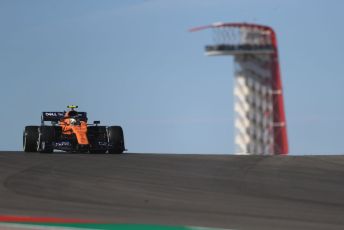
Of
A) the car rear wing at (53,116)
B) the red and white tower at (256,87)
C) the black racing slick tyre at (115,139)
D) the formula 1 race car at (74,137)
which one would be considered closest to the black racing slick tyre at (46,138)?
the formula 1 race car at (74,137)

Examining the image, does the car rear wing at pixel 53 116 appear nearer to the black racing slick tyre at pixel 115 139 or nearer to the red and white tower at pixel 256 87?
the black racing slick tyre at pixel 115 139

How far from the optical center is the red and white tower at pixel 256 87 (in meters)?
80.4

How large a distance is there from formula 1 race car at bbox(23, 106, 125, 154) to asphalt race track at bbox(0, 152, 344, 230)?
170 inches

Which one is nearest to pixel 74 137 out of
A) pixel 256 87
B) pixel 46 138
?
pixel 46 138

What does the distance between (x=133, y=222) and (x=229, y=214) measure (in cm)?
165

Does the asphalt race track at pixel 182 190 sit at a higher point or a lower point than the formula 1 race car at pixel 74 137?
lower

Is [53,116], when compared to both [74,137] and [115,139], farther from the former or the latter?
[115,139]

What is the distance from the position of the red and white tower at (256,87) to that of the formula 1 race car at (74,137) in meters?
56.8

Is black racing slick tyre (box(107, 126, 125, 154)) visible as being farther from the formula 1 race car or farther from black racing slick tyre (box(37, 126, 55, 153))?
black racing slick tyre (box(37, 126, 55, 153))

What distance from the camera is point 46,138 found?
23.4 meters

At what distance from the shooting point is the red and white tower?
80.4 m

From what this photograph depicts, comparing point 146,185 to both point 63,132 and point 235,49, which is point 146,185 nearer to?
point 63,132

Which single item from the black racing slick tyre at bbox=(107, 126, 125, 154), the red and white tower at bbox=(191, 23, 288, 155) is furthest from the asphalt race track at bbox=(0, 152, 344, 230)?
the red and white tower at bbox=(191, 23, 288, 155)

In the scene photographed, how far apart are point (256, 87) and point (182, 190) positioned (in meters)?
70.1
